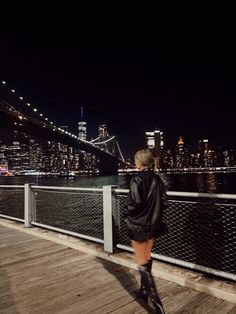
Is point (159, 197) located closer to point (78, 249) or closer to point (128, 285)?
point (128, 285)

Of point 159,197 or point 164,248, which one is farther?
point 164,248

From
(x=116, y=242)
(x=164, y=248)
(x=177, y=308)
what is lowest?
(x=164, y=248)

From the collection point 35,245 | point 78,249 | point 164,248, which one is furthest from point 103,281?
point 164,248

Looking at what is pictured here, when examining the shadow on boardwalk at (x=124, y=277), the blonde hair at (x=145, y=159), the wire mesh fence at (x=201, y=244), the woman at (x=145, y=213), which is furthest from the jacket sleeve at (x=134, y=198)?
the wire mesh fence at (x=201, y=244)

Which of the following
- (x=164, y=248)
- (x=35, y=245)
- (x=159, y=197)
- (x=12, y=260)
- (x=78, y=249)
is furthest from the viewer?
(x=164, y=248)

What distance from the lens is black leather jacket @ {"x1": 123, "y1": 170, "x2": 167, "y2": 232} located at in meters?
2.61

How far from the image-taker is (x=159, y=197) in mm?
2641

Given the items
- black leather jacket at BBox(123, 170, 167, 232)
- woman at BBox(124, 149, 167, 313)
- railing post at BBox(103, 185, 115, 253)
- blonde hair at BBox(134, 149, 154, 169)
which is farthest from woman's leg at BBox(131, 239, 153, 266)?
railing post at BBox(103, 185, 115, 253)

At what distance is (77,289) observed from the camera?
325 centimetres

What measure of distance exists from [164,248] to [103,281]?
8.63m

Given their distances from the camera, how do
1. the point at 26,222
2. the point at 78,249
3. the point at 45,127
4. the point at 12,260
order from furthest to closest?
the point at 45,127 < the point at 26,222 < the point at 78,249 < the point at 12,260

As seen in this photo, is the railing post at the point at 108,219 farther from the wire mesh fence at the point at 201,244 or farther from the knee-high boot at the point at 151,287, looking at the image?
the wire mesh fence at the point at 201,244

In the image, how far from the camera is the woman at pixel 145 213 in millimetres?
2609

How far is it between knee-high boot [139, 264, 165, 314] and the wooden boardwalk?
226 mm
